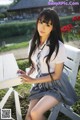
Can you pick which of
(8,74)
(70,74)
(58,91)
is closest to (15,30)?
(70,74)

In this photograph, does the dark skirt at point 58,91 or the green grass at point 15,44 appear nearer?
the dark skirt at point 58,91

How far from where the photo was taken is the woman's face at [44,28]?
285 centimetres

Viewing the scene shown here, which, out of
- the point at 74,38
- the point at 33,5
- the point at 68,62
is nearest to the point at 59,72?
the point at 68,62

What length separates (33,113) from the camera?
8.80 ft

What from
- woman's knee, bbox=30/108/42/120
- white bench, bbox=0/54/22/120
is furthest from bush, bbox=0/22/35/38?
woman's knee, bbox=30/108/42/120

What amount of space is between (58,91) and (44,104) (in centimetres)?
22

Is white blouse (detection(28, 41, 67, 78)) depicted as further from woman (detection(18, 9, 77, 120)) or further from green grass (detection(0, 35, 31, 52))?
green grass (detection(0, 35, 31, 52))

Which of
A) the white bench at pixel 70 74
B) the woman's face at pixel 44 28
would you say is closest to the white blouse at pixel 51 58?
the woman's face at pixel 44 28

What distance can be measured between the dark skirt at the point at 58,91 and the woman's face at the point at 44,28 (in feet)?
1.49

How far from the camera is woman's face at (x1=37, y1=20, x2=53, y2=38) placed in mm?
2852

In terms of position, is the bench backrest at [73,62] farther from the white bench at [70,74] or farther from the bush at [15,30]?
the bush at [15,30]

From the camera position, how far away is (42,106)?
8.93ft

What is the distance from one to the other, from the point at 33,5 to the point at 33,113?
36993mm

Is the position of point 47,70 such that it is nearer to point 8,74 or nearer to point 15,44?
point 8,74
